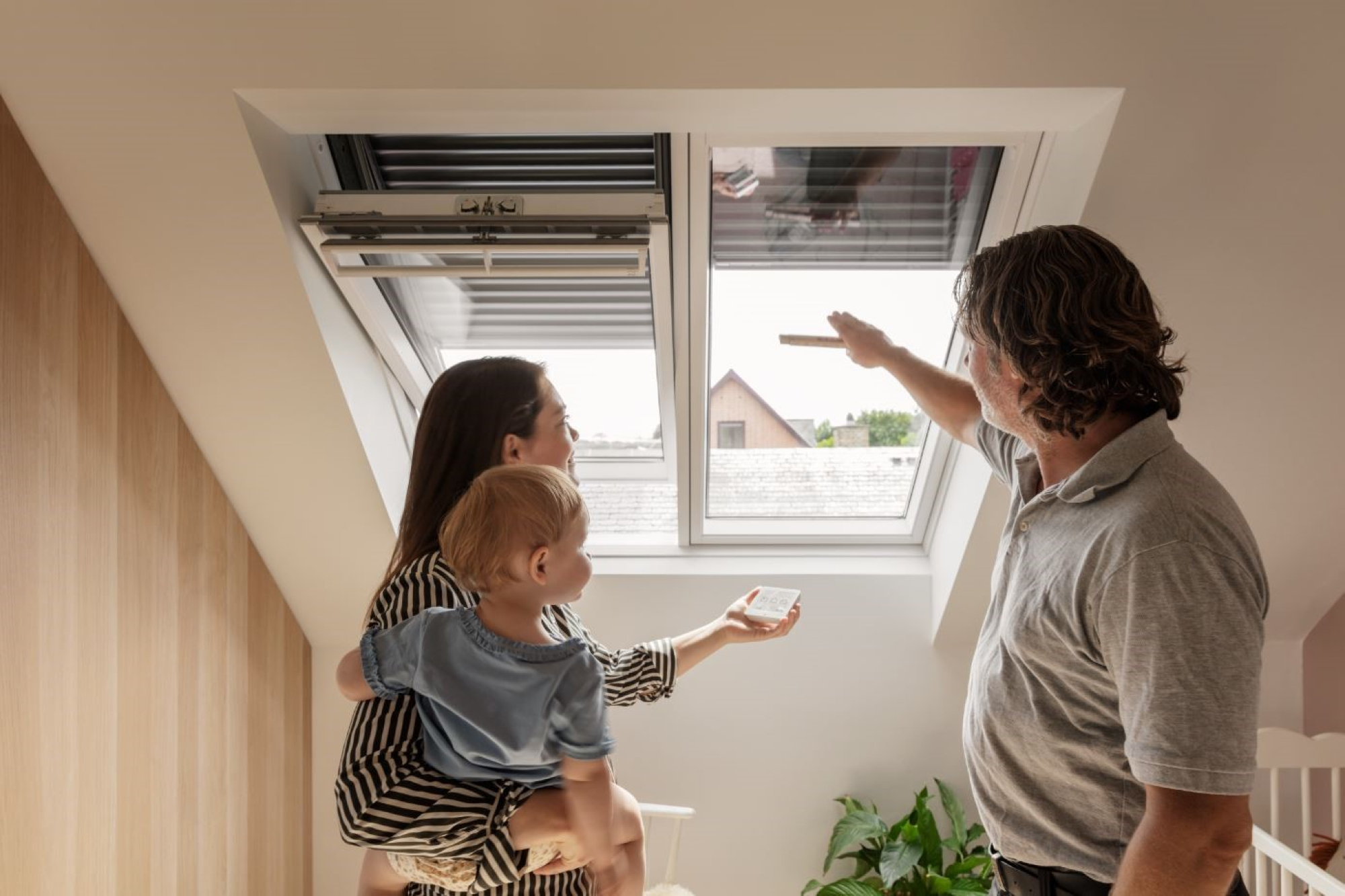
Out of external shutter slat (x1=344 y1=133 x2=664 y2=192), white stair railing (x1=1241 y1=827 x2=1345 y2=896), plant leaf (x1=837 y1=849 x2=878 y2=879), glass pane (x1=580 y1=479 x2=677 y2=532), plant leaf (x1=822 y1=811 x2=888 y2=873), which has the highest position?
external shutter slat (x1=344 y1=133 x2=664 y2=192)

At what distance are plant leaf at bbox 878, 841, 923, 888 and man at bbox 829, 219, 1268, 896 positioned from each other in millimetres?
1025

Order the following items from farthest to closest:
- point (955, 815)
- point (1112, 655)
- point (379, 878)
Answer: point (955, 815), point (379, 878), point (1112, 655)

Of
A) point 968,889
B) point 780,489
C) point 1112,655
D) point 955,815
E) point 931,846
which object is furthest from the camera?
point 780,489

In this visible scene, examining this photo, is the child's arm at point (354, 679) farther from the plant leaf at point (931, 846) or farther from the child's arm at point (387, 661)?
the plant leaf at point (931, 846)

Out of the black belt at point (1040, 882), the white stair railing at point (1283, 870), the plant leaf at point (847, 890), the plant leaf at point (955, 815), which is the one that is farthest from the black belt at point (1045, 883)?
the plant leaf at point (955, 815)

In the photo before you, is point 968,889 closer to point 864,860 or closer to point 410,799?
point 864,860

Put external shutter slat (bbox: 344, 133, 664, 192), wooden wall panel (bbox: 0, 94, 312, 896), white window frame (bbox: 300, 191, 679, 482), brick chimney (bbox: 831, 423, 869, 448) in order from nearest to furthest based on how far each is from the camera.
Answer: wooden wall panel (bbox: 0, 94, 312, 896) < white window frame (bbox: 300, 191, 679, 482) < external shutter slat (bbox: 344, 133, 664, 192) < brick chimney (bbox: 831, 423, 869, 448)

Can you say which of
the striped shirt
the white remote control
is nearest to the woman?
the striped shirt

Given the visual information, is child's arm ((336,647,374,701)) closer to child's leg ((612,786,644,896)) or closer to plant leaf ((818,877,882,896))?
child's leg ((612,786,644,896))

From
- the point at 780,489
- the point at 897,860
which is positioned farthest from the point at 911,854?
the point at 780,489

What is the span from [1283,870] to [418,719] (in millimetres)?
1680

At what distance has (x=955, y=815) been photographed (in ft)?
8.19

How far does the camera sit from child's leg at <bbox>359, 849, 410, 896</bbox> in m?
1.44

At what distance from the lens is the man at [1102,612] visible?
41.6 inches
